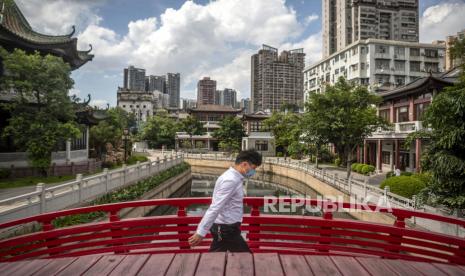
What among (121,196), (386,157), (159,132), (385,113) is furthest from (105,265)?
(159,132)

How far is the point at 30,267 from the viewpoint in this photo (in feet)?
11.0

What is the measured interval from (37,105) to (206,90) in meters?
155

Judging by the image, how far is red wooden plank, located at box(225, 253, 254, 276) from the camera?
3.12 metres

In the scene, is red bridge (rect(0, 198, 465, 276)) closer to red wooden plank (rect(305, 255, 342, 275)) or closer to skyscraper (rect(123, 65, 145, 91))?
red wooden plank (rect(305, 255, 342, 275))

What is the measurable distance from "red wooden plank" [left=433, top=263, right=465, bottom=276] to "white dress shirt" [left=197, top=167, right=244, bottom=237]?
7.92 feet

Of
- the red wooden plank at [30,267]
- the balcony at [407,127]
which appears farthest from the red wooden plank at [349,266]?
the balcony at [407,127]

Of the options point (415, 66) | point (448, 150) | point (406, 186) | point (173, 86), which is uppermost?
point (173, 86)

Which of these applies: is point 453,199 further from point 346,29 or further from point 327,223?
point 346,29

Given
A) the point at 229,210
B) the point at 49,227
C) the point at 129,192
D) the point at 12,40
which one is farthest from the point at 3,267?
the point at 12,40

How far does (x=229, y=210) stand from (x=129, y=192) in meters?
14.0

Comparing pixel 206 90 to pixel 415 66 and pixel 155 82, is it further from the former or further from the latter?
pixel 415 66

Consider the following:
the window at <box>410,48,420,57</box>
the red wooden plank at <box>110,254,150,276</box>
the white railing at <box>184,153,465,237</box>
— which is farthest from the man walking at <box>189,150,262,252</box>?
the window at <box>410,48,420,57</box>

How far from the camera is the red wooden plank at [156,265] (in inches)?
125

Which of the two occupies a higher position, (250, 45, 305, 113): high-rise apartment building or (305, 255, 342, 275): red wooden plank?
(250, 45, 305, 113): high-rise apartment building
